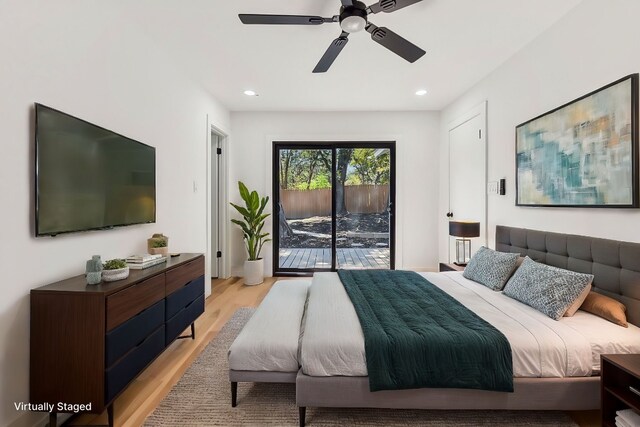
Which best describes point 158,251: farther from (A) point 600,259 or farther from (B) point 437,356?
(A) point 600,259

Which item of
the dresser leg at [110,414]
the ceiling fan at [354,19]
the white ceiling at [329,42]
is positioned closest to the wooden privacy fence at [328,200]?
the white ceiling at [329,42]

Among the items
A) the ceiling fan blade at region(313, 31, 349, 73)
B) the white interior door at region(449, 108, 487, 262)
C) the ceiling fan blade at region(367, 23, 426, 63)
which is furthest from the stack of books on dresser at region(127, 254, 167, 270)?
the white interior door at region(449, 108, 487, 262)

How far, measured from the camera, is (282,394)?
1.75 meters

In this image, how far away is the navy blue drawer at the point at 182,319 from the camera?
6.56 ft

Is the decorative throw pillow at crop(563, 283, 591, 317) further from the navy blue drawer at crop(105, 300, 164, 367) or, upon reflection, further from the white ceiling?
the navy blue drawer at crop(105, 300, 164, 367)

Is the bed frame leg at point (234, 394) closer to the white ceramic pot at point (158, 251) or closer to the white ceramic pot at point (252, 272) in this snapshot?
the white ceramic pot at point (158, 251)

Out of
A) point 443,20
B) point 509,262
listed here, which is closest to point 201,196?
point 443,20

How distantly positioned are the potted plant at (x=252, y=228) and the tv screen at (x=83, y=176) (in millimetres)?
1849

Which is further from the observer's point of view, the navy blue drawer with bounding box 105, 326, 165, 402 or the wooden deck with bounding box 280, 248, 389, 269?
the wooden deck with bounding box 280, 248, 389, 269

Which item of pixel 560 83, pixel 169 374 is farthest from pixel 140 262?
pixel 560 83

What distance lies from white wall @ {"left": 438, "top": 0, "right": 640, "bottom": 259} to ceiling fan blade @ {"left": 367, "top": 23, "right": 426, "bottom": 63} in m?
1.14

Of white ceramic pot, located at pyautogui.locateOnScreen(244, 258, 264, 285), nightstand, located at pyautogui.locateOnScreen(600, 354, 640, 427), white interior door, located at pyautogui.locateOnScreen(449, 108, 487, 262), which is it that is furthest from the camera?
white ceramic pot, located at pyautogui.locateOnScreen(244, 258, 264, 285)

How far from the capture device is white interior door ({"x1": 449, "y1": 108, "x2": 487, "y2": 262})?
3244 millimetres

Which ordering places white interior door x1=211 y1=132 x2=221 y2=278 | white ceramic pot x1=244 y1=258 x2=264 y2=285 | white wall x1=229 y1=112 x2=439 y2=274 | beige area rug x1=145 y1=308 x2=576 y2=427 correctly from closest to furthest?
beige area rug x1=145 y1=308 x2=576 y2=427 < white ceramic pot x1=244 y1=258 x2=264 y2=285 < white interior door x1=211 y1=132 x2=221 y2=278 < white wall x1=229 y1=112 x2=439 y2=274
